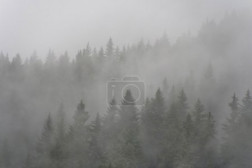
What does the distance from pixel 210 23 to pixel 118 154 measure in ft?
318

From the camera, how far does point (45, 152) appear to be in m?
59.8

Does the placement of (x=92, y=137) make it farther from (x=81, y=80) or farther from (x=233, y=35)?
(x=233, y=35)

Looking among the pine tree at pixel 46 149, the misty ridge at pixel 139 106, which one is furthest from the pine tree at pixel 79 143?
the pine tree at pixel 46 149

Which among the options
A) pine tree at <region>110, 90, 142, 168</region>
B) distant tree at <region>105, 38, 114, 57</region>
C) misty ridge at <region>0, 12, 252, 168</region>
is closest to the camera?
pine tree at <region>110, 90, 142, 168</region>

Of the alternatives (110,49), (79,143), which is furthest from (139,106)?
(110,49)

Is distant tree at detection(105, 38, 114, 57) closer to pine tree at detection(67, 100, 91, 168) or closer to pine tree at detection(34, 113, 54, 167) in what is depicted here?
pine tree at detection(34, 113, 54, 167)

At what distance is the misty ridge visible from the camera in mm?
57688

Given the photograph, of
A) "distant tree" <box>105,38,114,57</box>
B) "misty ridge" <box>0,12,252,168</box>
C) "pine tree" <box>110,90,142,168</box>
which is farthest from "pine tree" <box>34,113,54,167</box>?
"distant tree" <box>105,38,114,57</box>

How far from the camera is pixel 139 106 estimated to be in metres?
85.7

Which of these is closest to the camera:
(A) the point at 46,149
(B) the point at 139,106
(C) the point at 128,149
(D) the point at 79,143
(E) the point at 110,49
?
(C) the point at 128,149

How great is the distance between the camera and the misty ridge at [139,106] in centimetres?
5769

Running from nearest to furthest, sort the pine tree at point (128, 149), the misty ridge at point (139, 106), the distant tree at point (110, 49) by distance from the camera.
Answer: the pine tree at point (128, 149) → the misty ridge at point (139, 106) → the distant tree at point (110, 49)

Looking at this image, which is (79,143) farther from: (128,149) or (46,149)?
(128,149)

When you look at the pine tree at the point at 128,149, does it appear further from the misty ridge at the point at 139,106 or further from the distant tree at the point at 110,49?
the distant tree at the point at 110,49
